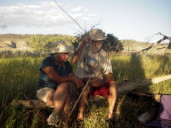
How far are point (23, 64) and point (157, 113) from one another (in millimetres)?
3839

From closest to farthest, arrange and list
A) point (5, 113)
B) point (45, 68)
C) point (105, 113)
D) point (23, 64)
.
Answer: point (5, 113) → point (45, 68) → point (105, 113) → point (23, 64)

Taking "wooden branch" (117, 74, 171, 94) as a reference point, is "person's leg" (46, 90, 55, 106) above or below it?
above

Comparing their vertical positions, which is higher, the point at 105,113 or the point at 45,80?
the point at 45,80

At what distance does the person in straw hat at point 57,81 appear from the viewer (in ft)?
10.6

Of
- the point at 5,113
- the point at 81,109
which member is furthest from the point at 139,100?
the point at 5,113

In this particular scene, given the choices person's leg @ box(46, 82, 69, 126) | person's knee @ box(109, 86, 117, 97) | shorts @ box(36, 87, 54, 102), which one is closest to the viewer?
person's leg @ box(46, 82, 69, 126)

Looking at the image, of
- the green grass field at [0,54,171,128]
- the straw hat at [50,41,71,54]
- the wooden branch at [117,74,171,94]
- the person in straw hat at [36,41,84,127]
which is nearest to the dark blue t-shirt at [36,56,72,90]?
the person in straw hat at [36,41,84,127]

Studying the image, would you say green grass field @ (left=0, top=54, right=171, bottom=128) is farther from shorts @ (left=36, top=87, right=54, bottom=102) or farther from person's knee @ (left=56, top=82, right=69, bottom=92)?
person's knee @ (left=56, top=82, right=69, bottom=92)

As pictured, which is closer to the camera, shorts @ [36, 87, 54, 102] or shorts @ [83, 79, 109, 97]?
shorts @ [36, 87, 54, 102]

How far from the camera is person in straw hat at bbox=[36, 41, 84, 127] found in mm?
3236

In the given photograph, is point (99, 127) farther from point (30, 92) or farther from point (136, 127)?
point (30, 92)

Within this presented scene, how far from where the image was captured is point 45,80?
3512 mm

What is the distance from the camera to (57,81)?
3.41 meters

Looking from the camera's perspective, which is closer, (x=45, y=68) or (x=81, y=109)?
(x=45, y=68)
